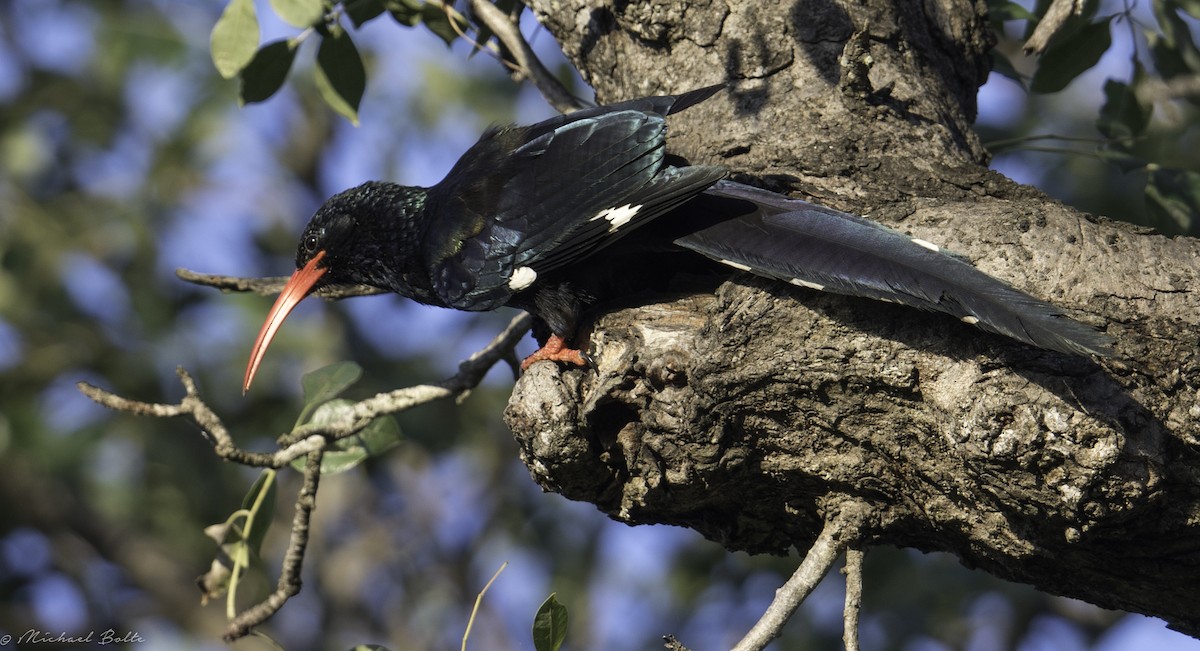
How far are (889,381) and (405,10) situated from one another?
2221mm

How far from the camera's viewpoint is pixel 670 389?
8.28 feet

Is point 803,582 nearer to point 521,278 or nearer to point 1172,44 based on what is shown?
point 521,278

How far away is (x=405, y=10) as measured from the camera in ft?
12.3

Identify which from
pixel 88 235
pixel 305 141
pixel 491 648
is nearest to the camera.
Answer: pixel 88 235

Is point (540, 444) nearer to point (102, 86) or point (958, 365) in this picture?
point (958, 365)

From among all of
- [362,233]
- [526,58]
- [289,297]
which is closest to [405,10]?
[526,58]

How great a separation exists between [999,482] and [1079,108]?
18.9 ft

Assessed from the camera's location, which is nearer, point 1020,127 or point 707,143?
point 707,143

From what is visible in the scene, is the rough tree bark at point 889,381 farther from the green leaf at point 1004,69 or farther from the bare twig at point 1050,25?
the green leaf at point 1004,69

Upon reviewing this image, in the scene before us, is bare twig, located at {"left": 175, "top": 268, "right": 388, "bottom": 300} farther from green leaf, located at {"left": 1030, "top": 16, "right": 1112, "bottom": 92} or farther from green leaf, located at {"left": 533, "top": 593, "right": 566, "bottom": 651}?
green leaf, located at {"left": 1030, "top": 16, "right": 1112, "bottom": 92}

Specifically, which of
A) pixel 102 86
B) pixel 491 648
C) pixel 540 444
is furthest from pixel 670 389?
pixel 102 86

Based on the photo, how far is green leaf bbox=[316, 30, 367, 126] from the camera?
11.6 ft

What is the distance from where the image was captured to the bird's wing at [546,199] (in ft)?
9.68
